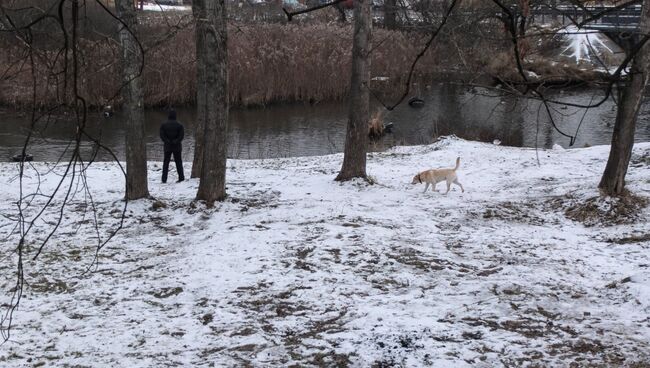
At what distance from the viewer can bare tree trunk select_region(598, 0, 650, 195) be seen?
8531 millimetres

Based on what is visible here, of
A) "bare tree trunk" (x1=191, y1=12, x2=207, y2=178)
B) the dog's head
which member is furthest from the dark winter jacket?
the dog's head

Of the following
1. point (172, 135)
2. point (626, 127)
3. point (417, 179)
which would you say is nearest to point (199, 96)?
point (172, 135)

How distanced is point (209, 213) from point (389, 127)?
1266cm

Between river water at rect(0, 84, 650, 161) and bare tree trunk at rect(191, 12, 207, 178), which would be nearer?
bare tree trunk at rect(191, 12, 207, 178)

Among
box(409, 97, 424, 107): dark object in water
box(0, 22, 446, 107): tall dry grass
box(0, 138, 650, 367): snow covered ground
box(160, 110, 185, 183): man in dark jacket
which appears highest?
box(0, 22, 446, 107): tall dry grass

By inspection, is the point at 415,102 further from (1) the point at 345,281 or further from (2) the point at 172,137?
(1) the point at 345,281

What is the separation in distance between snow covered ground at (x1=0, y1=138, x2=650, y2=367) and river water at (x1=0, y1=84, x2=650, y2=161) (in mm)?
7577

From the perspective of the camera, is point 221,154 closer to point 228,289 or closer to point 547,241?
point 228,289

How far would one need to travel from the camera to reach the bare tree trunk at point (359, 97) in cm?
1085

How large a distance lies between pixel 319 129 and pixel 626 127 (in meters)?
13.7

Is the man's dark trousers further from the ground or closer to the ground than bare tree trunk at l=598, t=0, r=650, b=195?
closer to the ground

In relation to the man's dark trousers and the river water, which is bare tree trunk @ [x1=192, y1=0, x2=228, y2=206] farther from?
the river water

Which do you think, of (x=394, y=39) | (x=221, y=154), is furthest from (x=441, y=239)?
(x=394, y=39)

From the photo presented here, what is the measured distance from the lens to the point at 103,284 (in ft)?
22.4
